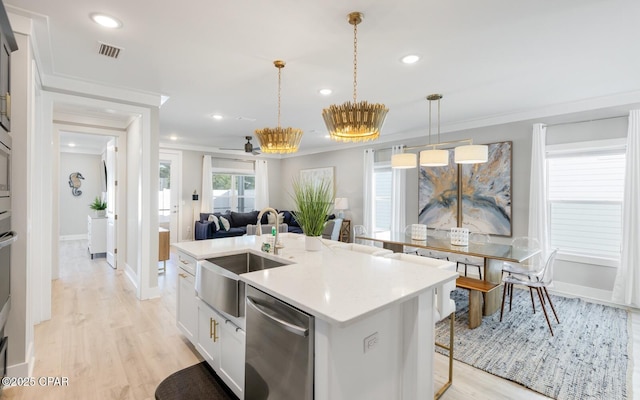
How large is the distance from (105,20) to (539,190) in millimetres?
5331

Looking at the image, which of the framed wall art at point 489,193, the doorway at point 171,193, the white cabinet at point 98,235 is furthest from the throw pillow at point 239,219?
the framed wall art at point 489,193

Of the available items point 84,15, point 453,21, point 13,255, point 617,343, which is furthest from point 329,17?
point 617,343

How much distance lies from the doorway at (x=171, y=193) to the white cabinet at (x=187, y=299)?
5.64 metres

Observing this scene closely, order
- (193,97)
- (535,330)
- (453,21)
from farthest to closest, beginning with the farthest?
(193,97) < (535,330) < (453,21)

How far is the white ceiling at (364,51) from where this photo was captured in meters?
2.07

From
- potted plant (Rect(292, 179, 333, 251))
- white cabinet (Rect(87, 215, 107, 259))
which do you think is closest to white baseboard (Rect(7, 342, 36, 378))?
potted plant (Rect(292, 179, 333, 251))

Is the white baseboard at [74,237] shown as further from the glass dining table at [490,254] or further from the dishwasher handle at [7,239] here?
the glass dining table at [490,254]

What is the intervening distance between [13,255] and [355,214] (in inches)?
237

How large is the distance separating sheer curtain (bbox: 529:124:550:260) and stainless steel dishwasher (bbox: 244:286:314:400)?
172 inches

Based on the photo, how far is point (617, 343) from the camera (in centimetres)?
285

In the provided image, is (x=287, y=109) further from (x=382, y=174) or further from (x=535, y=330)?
(x=535, y=330)

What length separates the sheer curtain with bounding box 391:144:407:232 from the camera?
6023 mm

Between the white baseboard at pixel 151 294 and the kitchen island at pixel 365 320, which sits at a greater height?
the kitchen island at pixel 365 320

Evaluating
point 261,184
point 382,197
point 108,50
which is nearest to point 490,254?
point 382,197
